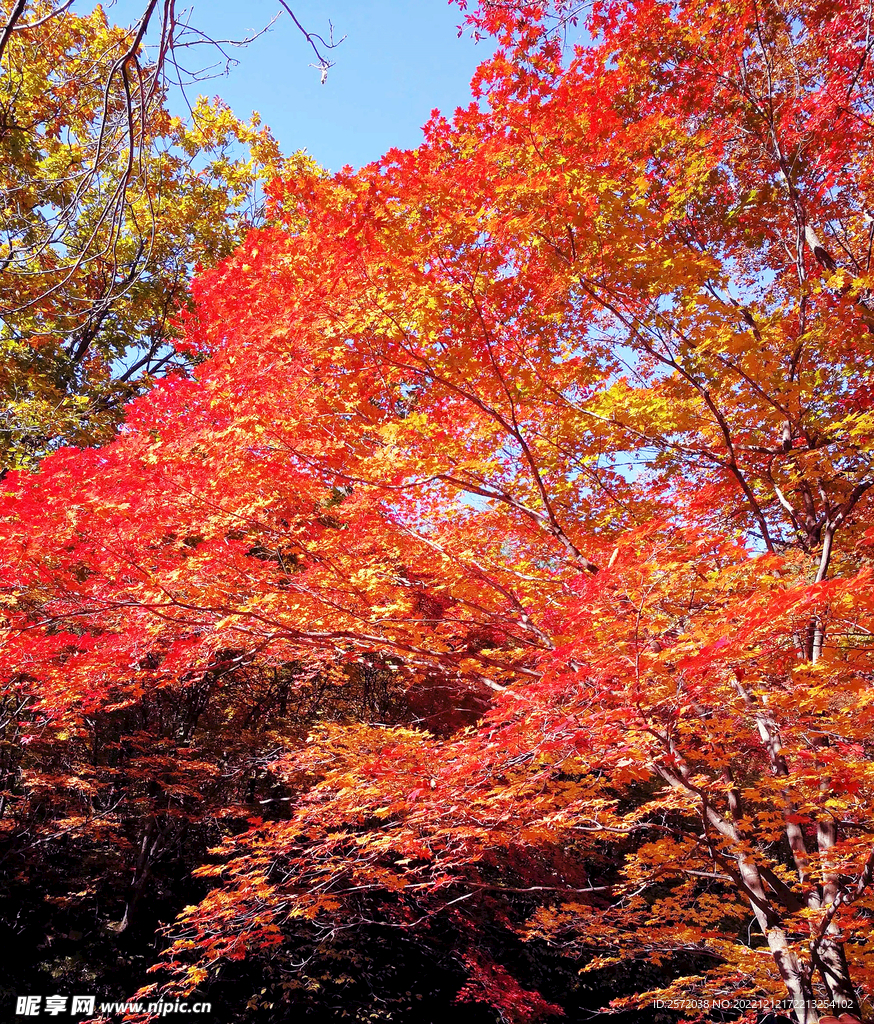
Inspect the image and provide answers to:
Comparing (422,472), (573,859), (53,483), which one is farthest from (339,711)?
(422,472)

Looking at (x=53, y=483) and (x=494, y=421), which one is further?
(x=53, y=483)

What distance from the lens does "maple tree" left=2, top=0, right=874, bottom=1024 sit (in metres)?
4.83

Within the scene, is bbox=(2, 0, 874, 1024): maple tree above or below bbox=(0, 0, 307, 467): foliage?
below

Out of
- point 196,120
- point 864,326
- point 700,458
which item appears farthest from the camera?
point 700,458

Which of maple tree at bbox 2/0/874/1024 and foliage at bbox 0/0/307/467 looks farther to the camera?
foliage at bbox 0/0/307/467

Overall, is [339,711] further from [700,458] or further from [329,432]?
[700,458]

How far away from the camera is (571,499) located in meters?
7.08

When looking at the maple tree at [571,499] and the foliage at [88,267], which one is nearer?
the maple tree at [571,499]

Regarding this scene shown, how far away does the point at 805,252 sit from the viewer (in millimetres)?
7387

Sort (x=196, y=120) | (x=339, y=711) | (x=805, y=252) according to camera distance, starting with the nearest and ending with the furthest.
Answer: (x=196, y=120) → (x=805, y=252) → (x=339, y=711)

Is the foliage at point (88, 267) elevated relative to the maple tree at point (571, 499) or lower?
elevated

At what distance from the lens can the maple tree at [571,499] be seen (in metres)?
4.83

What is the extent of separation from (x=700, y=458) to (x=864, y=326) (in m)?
1.88

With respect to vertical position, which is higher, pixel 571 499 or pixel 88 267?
pixel 88 267
